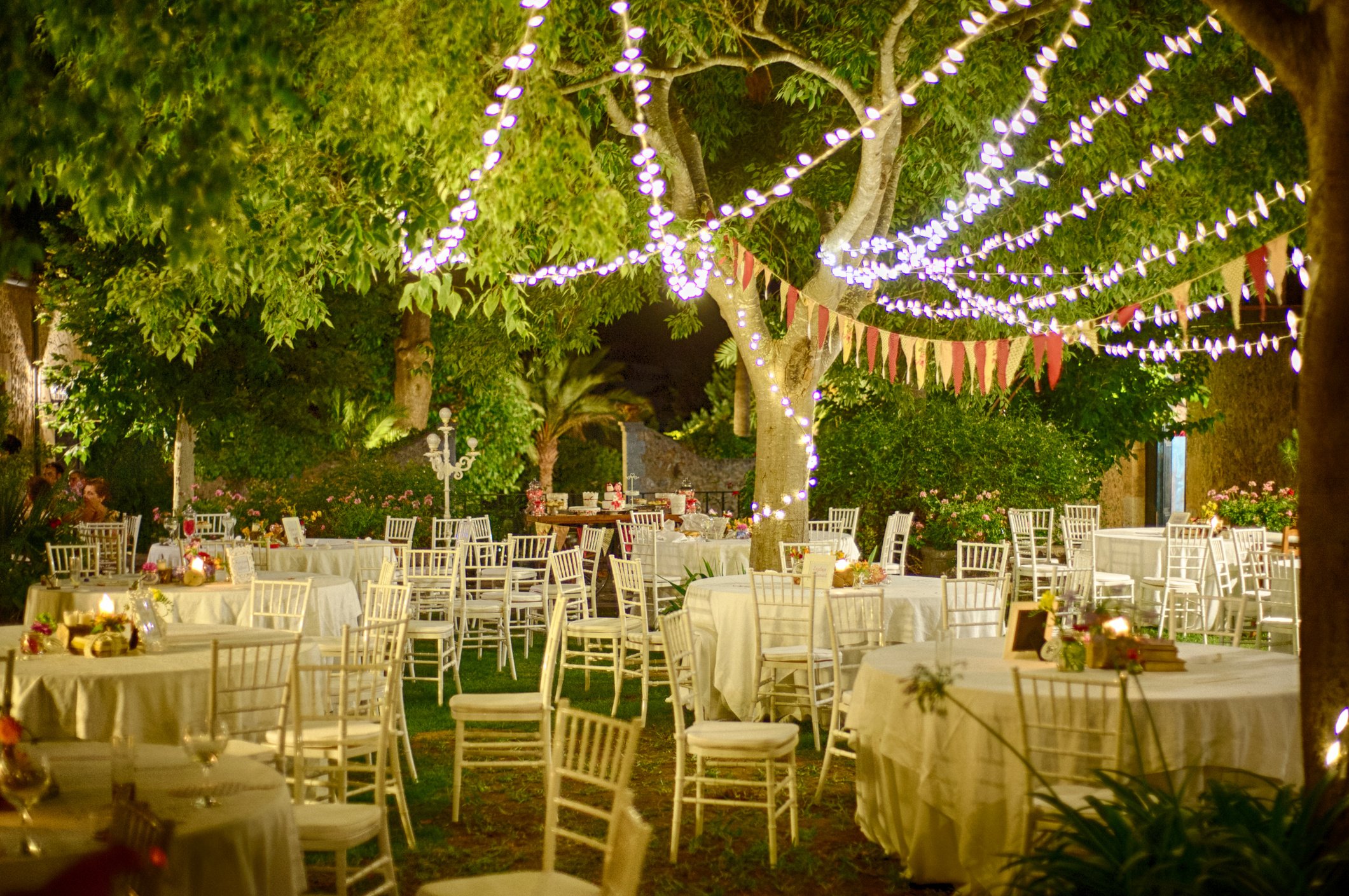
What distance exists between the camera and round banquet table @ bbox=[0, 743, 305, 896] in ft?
9.26

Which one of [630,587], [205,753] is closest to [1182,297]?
[630,587]

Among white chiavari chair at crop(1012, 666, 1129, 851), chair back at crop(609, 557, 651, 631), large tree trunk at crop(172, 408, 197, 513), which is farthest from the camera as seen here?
large tree trunk at crop(172, 408, 197, 513)

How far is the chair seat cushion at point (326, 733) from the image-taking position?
511 cm

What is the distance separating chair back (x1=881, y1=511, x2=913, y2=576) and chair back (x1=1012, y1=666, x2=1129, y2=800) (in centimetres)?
676

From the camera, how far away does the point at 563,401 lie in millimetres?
22234

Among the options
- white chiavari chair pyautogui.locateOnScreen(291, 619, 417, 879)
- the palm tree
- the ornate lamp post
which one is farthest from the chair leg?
the palm tree

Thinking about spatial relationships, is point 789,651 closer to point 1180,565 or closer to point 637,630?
point 637,630

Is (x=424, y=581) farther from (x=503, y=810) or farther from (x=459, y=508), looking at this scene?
(x=459, y=508)

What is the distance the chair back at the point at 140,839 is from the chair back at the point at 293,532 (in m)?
7.57

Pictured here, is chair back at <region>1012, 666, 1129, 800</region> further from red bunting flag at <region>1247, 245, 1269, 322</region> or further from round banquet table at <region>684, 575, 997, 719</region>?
red bunting flag at <region>1247, 245, 1269, 322</region>

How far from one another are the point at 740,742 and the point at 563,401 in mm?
17261

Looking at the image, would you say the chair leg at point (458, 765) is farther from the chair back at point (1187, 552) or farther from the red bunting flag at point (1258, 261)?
the chair back at point (1187, 552)

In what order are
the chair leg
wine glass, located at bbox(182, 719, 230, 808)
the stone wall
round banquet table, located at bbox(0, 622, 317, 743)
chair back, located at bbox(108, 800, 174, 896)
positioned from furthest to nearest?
the stone wall → the chair leg → round banquet table, located at bbox(0, 622, 317, 743) → wine glass, located at bbox(182, 719, 230, 808) → chair back, located at bbox(108, 800, 174, 896)

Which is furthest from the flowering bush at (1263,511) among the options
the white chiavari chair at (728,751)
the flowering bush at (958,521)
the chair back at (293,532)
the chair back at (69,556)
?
the chair back at (69,556)
